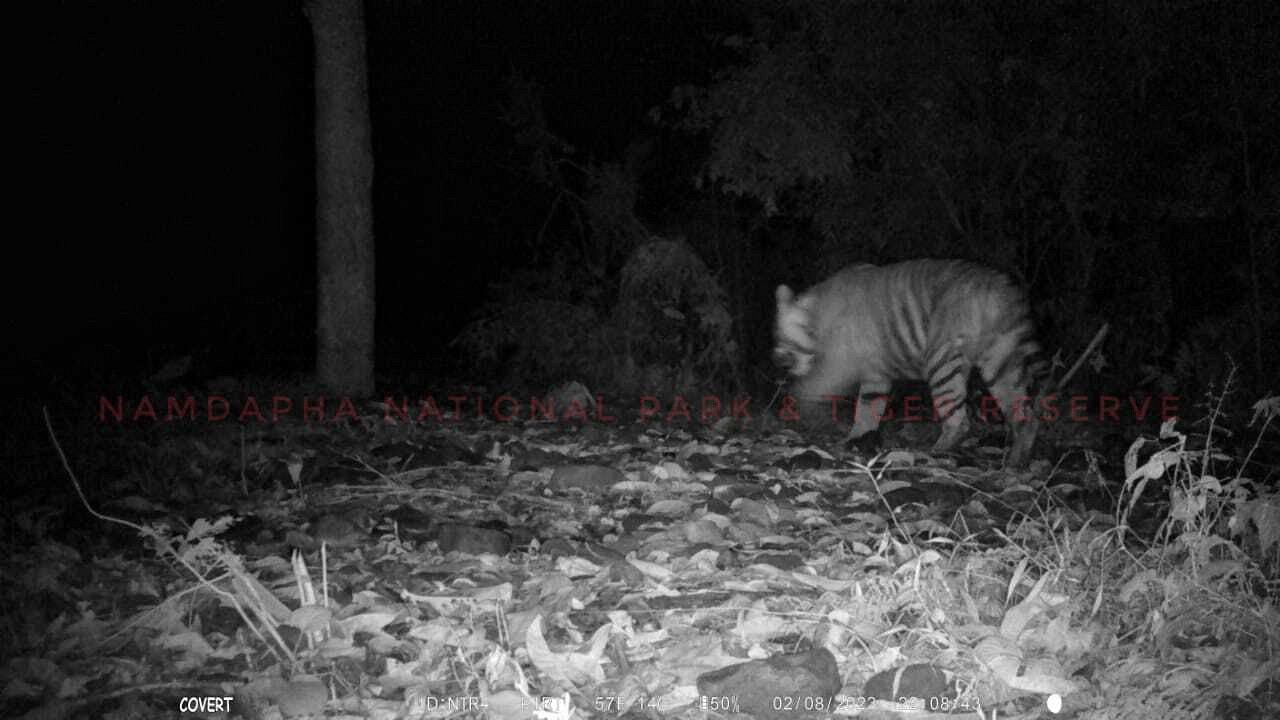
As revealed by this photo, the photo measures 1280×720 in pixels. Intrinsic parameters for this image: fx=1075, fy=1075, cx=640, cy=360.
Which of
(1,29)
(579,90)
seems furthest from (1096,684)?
(1,29)

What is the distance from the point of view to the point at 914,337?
260 inches

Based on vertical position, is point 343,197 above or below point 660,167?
below

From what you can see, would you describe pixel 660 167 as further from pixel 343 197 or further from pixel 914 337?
pixel 914 337

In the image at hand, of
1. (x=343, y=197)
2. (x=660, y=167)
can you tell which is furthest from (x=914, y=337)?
(x=660, y=167)

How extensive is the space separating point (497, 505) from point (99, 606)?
1743 mm

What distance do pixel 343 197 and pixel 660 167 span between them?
12.5 feet

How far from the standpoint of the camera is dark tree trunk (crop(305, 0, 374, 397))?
7.57 m

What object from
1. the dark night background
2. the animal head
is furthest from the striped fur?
the dark night background

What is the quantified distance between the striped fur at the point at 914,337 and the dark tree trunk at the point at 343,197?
3.03 metres

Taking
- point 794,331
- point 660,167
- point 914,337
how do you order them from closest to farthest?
1. point 914,337
2. point 794,331
3. point 660,167

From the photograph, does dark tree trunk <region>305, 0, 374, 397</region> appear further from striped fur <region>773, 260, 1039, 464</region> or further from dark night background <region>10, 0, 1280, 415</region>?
striped fur <region>773, 260, 1039, 464</region>

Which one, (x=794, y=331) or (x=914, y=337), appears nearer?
(x=914, y=337)

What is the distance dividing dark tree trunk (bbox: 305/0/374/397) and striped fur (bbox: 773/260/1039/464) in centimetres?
303

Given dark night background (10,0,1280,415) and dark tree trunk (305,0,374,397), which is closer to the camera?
dark night background (10,0,1280,415)
